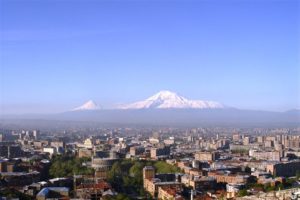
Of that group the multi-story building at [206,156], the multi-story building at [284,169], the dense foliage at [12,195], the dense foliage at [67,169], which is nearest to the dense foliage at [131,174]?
the dense foliage at [67,169]

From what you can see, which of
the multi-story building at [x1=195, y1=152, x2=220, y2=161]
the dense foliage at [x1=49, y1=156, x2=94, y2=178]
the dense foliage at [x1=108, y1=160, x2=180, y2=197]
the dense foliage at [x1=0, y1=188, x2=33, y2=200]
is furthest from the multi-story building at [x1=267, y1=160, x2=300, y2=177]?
the dense foliage at [x1=0, y1=188, x2=33, y2=200]

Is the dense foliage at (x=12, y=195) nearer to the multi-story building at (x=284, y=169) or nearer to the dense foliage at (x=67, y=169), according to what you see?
the dense foliage at (x=67, y=169)

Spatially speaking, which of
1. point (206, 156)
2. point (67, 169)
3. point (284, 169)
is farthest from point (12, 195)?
point (206, 156)

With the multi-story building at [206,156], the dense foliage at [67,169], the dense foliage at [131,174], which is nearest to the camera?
the dense foliage at [131,174]

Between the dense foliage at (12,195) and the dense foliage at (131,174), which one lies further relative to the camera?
the dense foliage at (131,174)

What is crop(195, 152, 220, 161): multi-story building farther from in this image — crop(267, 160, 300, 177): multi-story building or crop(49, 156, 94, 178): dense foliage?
crop(49, 156, 94, 178): dense foliage

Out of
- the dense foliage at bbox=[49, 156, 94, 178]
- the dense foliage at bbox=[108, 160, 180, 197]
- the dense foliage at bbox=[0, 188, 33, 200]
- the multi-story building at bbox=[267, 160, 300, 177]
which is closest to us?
the dense foliage at bbox=[0, 188, 33, 200]

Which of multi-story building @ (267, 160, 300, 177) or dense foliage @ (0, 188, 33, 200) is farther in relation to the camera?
multi-story building @ (267, 160, 300, 177)

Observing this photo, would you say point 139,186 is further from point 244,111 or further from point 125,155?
point 244,111

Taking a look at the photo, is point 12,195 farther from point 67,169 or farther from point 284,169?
point 284,169

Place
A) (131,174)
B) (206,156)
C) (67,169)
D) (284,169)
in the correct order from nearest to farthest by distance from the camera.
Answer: (131,174)
(67,169)
(284,169)
(206,156)

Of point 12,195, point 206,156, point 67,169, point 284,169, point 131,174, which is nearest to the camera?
point 12,195
